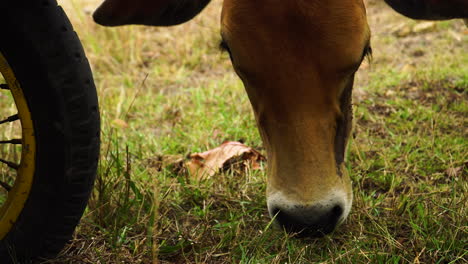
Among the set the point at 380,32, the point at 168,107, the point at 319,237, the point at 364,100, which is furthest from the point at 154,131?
the point at 380,32

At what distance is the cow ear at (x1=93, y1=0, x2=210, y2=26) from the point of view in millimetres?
2621

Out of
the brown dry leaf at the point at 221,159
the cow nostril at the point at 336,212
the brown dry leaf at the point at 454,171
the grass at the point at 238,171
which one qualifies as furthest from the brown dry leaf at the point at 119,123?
the cow nostril at the point at 336,212

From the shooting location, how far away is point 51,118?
225 centimetres

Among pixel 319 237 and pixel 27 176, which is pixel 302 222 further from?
pixel 27 176

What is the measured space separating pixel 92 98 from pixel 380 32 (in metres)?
5.23

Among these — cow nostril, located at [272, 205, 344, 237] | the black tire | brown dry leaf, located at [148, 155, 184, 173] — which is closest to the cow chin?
cow nostril, located at [272, 205, 344, 237]

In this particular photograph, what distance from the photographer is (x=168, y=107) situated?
4961 mm

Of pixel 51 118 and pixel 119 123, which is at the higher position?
pixel 51 118

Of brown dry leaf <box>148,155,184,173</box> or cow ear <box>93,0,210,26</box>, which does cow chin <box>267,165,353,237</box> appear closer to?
cow ear <box>93,0,210,26</box>

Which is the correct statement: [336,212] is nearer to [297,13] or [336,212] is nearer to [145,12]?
[297,13]

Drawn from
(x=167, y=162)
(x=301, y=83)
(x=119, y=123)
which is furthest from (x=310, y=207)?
Result: (x=119, y=123)

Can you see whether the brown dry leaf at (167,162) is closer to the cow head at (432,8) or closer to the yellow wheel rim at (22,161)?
the yellow wheel rim at (22,161)

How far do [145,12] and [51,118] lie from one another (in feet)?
2.44

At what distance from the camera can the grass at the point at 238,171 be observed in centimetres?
259
